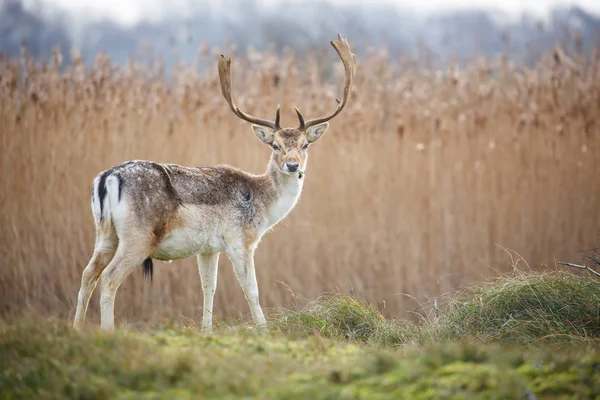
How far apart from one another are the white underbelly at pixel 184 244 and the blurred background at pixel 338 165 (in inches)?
52.7

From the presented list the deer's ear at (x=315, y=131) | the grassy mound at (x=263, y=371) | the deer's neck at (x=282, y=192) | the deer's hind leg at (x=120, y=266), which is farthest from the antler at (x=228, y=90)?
the grassy mound at (x=263, y=371)

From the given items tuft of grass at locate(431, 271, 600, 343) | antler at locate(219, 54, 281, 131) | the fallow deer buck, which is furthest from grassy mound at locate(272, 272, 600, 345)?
antler at locate(219, 54, 281, 131)

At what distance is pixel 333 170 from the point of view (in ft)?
32.8

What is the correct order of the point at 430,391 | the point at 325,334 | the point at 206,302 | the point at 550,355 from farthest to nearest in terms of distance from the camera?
the point at 206,302, the point at 325,334, the point at 550,355, the point at 430,391

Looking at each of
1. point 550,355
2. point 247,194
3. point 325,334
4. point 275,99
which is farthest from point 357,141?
point 550,355

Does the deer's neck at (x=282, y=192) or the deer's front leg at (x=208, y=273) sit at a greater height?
the deer's neck at (x=282, y=192)

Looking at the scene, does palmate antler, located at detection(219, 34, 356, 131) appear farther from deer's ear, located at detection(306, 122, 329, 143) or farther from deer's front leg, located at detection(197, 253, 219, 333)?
deer's front leg, located at detection(197, 253, 219, 333)

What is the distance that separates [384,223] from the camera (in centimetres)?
974

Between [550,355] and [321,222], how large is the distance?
517cm

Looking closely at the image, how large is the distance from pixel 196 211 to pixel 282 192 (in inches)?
43.6

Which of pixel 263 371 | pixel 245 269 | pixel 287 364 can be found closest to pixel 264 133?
pixel 245 269

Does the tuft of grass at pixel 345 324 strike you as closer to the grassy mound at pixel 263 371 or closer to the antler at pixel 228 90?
the grassy mound at pixel 263 371

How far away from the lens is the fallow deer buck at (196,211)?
6391mm

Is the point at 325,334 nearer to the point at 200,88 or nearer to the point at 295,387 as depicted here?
the point at 295,387
